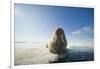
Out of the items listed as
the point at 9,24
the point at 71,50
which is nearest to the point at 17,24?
the point at 9,24

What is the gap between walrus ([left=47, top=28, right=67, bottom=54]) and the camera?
2.22m

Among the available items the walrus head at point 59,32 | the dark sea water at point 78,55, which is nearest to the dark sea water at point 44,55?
the dark sea water at point 78,55

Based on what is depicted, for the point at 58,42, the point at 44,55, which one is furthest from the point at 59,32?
the point at 44,55

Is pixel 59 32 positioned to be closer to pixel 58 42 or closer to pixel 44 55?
pixel 58 42

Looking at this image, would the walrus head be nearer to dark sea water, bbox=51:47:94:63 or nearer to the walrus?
the walrus

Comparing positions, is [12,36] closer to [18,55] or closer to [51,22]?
[18,55]

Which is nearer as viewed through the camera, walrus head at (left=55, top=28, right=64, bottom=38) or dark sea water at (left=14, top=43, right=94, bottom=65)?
dark sea water at (left=14, top=43, right=94, bottom=65)

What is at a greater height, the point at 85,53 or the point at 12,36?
the point at 12,36

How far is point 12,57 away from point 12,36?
0.78ft

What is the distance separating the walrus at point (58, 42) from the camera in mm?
2217

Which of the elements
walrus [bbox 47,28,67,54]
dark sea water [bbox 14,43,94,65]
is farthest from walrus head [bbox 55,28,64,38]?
dark sea water [bbox 14,43,94,65]

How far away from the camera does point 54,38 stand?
2229mm

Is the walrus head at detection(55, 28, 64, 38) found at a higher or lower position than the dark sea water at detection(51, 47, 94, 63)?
higher

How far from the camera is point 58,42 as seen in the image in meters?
2.25
